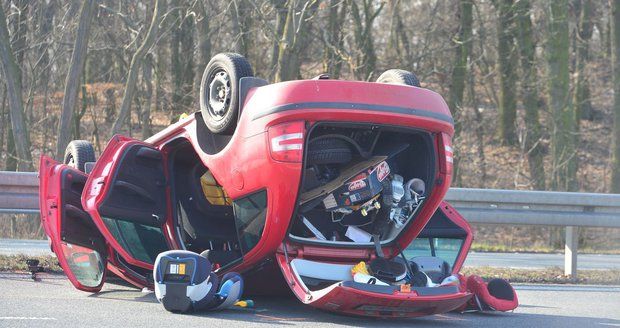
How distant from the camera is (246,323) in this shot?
6.24m

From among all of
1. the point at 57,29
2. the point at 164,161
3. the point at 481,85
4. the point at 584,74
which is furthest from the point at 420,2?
the point at 164,161

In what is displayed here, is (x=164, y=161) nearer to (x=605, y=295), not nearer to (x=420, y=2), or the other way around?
(x=605, y=295)

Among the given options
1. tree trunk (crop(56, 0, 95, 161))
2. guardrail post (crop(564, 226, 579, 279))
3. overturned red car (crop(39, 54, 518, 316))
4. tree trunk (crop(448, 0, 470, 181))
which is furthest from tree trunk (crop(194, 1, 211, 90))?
overturned red car (crop(39, 54, 518, 316))

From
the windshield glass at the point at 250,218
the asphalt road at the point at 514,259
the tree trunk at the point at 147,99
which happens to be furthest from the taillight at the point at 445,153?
the tree trunk at the point at 147,99

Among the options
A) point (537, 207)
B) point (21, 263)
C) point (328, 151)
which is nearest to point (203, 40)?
point (537, 207)

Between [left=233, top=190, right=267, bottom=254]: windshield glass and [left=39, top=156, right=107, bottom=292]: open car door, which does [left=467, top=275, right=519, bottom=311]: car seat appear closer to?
[left=233, top=190, right=267, bottom=254]: windshield glass

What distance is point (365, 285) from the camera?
618cm

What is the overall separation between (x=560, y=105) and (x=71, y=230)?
53.0 ft

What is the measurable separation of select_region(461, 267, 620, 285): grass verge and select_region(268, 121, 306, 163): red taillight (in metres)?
3.88

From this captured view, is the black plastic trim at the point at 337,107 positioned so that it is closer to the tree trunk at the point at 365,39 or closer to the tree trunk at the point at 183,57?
the tree trunk at the point at 365,39

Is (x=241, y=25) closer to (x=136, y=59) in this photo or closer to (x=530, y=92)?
(x=136, y=59)

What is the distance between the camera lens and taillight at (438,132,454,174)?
22.9 feet

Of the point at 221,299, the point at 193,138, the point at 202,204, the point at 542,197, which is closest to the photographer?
the point at 221,299

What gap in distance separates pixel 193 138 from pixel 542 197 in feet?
14.5
